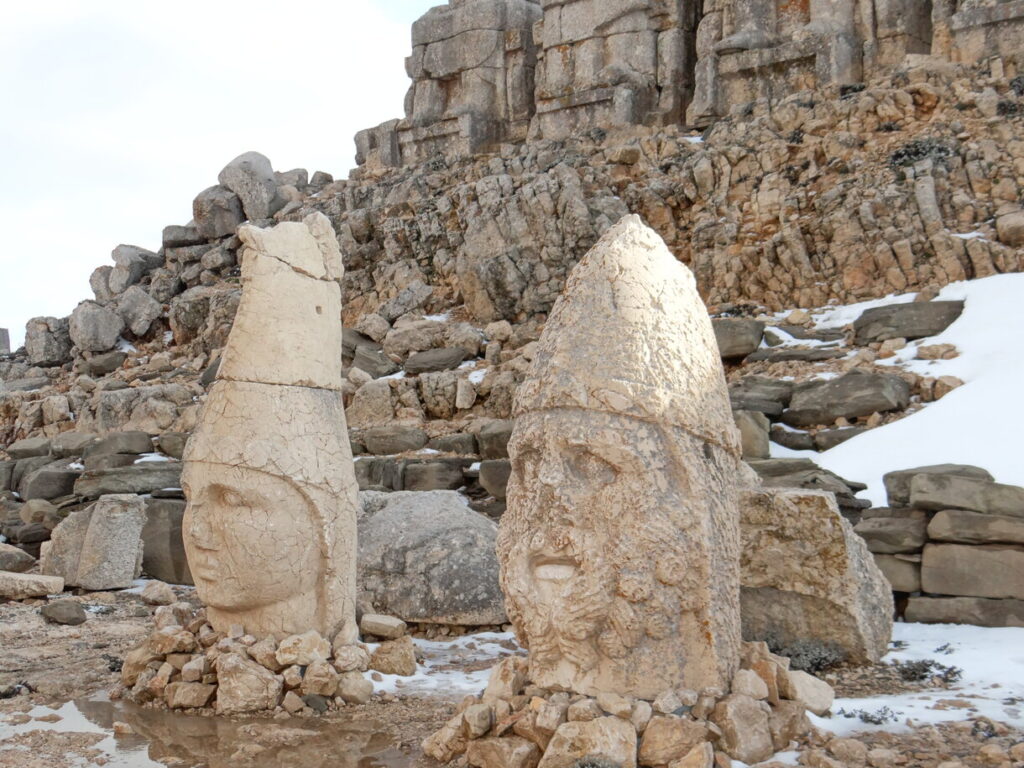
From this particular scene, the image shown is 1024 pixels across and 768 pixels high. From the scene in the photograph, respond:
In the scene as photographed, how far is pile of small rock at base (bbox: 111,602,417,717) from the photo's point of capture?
18.2 ft

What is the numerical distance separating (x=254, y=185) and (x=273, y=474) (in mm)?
Answer: 24286

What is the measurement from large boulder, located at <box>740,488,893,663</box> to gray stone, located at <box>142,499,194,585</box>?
236 inches

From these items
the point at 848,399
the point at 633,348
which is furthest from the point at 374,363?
the point at 633,348

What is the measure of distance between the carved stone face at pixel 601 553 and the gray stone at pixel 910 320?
30.7 ft

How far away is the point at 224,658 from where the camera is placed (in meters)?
5.67

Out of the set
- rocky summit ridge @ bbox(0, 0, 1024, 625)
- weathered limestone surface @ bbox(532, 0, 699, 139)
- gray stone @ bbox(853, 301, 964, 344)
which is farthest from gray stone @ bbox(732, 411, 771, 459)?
weathered limestone surface @ bbox(532, 0, 699, 139)

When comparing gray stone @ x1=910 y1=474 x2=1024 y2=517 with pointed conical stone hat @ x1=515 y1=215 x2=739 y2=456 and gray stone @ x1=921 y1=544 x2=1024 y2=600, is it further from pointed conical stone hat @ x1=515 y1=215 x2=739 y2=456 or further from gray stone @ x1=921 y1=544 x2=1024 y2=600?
pointed conical stone hat @ x1=515 y1=215 x2=739 y2=456

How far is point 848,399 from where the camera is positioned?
1082 centimetres

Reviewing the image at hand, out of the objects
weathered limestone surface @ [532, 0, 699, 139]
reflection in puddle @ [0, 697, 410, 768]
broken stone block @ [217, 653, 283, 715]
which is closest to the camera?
reflection in puddle @ [0, 697, 410, 768]

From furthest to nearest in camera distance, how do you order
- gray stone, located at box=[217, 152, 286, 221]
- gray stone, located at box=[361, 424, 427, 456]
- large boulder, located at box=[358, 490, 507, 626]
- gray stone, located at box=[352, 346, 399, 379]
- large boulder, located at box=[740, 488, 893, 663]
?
gray stone, located at box=[217, 152, 286, 221]
gray stone, located at box=[352, 346, 399, 379]
gray stone, located at box=[361, 424, 427, 456]
large boulder, located at box=[358, 490, 507, 626]
large boulder, located at box=[740, 488, 893, 663]

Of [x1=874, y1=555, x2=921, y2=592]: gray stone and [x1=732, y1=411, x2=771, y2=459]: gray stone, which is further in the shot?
[x1=732, y1=411, x2=771, y2=459]: gray stone

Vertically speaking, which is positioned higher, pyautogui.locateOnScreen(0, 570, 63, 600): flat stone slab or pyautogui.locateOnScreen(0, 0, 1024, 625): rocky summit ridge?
pyautogui.locateOnScreen(0, 0, 1024, 625): rocky summit ridge

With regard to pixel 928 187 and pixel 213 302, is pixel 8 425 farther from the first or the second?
pixel 928 187

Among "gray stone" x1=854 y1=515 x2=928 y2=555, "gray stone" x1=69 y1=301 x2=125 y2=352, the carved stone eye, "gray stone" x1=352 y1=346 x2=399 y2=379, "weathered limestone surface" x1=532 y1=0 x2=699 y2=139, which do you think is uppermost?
"weathered limestone surface" x1=532 y1=0 x2=699 y2=139
